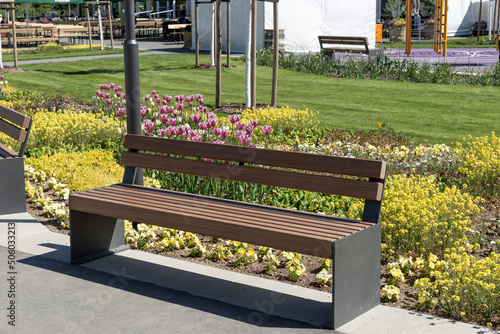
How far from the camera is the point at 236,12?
79.2ft

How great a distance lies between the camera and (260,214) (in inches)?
179

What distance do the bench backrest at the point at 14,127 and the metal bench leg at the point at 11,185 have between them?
0.12 m

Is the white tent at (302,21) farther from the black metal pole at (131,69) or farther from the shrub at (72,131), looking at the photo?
the black metal pole at (131,69)

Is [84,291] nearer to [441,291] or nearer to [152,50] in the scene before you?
[441,291]

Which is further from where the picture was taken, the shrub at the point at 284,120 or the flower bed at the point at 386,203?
the shrub at the point at 284,120

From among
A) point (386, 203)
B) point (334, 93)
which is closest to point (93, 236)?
point (386, 203)

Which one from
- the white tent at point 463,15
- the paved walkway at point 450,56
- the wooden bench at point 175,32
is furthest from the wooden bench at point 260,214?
the white tent at point 463,15

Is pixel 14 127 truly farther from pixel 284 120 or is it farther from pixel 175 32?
pixel 175 32

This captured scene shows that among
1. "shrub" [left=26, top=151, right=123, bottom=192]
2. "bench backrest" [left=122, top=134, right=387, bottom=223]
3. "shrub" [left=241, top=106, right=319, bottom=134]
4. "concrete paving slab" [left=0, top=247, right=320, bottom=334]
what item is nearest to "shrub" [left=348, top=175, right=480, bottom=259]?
"bench backrest" [left=122, top=134, right=387, bottom=223]

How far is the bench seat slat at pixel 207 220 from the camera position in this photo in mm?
3965

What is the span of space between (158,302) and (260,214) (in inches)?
34.7

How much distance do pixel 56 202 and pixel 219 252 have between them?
2302 millimetres

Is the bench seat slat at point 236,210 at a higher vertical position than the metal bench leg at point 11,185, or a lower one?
higher

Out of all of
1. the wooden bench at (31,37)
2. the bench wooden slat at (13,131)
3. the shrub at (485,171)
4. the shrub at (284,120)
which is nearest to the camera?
the bench wooden slat at (13,131)
